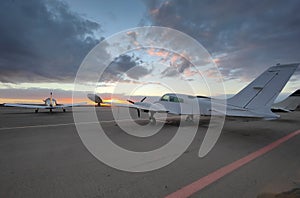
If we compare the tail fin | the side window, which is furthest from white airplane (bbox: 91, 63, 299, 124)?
the side window

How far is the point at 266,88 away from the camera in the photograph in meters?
6.95

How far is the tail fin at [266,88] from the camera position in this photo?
654 centimetres

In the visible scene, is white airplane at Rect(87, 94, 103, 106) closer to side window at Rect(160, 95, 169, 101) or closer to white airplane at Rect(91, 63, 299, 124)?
side window at Rect(160, 95, 169, 101)

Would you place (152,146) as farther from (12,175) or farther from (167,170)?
(12,175)

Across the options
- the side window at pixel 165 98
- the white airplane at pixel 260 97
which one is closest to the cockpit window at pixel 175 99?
the side window at pixel 165 98

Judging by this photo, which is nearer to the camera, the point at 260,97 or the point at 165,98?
the point at 260,97

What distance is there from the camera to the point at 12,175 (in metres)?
3.10

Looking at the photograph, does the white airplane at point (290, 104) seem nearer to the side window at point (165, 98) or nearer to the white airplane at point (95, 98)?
the side window at point (165, 98)

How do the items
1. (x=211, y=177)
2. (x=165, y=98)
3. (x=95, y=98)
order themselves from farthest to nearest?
(x=95, y=98) → (x=165, y=98) → (x=211, y=177)

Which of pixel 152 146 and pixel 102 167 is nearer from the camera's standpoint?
pixel 102 167

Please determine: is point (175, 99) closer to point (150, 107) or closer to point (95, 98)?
point (150, 107)

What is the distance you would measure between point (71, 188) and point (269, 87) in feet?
28.8

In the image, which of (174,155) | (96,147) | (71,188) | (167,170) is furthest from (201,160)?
(96,147)

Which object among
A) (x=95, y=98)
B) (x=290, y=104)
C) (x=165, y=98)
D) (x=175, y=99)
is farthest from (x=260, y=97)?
(x=290, y=104)
